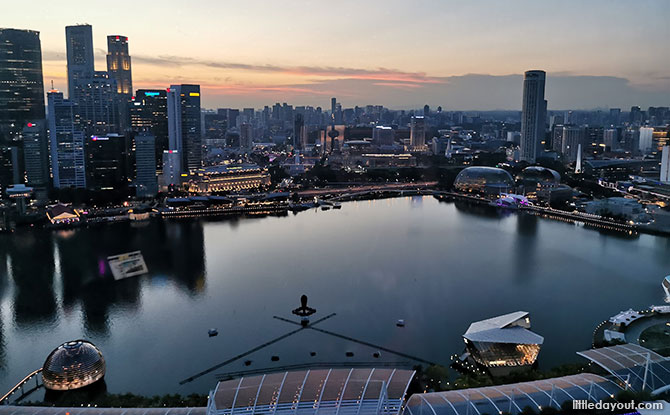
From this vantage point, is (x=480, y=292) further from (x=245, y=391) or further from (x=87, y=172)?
(x=87, y=172)

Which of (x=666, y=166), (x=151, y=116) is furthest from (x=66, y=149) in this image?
(x=666, y=166)

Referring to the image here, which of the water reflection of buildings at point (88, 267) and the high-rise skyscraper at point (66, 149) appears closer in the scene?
the water reflection of buildings at point (88, 267)

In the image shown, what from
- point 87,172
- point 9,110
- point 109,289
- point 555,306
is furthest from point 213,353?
point 9,110

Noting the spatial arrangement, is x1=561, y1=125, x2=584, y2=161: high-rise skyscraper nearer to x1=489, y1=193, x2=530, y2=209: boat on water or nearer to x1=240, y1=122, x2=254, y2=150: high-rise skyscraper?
x1=489, y1=193, x2=530, y2=209: boat on water

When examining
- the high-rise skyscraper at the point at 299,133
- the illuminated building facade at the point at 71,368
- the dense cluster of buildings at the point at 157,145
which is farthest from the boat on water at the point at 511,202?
the high-rise skyscraper at the point at 299,133

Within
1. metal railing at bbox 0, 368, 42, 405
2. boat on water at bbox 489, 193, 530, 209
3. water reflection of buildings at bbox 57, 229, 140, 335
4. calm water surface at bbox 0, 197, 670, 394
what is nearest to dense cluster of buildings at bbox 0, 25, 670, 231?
boat on water at bbox 489, 193, 530, 209

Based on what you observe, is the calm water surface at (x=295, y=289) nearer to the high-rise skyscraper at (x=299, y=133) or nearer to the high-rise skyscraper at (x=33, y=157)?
the high-rise skyscraper at (x=33, y=157)

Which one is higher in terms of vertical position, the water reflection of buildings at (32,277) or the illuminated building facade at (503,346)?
the illuminated building facade at (503,346)
